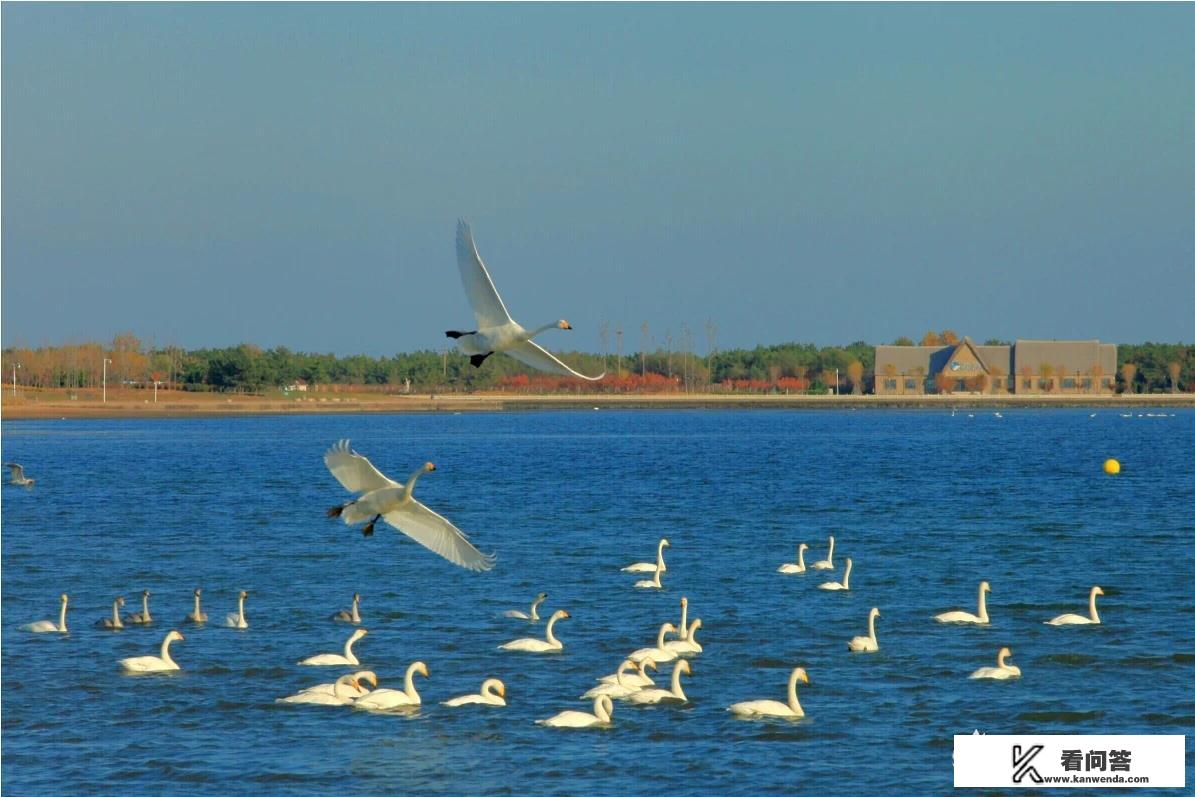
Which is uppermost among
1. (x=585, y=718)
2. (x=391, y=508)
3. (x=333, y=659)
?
(x=391, y=508)

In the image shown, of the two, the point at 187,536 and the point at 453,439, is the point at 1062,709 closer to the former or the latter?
the point at 187,536

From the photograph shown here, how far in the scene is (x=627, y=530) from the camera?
54500 mm

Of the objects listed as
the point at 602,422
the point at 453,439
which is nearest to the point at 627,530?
the point at 453,439

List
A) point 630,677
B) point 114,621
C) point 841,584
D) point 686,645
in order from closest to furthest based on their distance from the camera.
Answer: point 630,677, point 686,645, point 114,621, point 841,584

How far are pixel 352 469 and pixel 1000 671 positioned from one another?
12.4m

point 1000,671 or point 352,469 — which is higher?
point 352,469

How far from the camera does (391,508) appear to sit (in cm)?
1930

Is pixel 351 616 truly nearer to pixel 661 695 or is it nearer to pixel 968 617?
pixel 661 695

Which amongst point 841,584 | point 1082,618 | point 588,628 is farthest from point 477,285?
point 841,584

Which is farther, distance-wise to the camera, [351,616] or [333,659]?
[351,616]

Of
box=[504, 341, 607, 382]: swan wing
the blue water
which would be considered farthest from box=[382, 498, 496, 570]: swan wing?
the blue water

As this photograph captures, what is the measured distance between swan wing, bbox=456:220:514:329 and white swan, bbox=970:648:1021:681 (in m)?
11.9

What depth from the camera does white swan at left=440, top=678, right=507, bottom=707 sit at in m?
24.6

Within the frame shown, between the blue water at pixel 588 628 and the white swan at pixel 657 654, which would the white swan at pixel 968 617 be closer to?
the blue water at pixel 588 628
